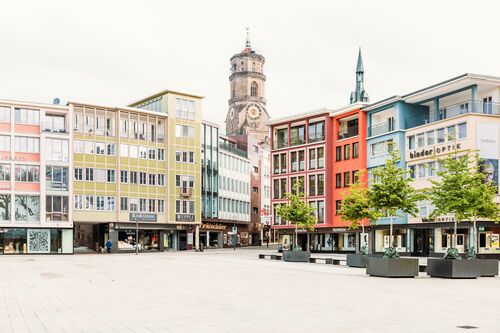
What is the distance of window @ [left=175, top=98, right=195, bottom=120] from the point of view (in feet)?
253

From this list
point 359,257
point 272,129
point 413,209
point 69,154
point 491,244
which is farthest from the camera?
point 272,129

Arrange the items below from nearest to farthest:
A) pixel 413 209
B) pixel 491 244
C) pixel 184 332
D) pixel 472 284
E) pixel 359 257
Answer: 1. pixel 184 332
2. pixel 472 284
3. pixel 413 209
4. pixel 359 257
5. pixel 491 244

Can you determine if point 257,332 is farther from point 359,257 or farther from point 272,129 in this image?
point 272,129

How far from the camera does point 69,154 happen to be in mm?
67875

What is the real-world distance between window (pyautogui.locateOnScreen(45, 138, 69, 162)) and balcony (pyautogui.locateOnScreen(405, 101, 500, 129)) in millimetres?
34245

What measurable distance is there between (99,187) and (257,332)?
61.4 metres

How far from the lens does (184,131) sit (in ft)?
254

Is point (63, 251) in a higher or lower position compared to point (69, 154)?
lower

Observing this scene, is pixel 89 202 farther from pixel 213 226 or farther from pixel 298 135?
pixel 298 135

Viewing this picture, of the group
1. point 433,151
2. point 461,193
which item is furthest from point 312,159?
point 461,193

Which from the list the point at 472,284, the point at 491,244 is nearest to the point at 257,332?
the point at 472,284

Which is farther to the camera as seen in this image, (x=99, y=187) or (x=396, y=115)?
(x=99, y=187)

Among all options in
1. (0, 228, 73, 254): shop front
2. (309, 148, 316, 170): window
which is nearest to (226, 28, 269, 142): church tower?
(309, 148, 316, 170): window

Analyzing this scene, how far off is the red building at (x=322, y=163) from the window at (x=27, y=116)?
2770 centimetres
